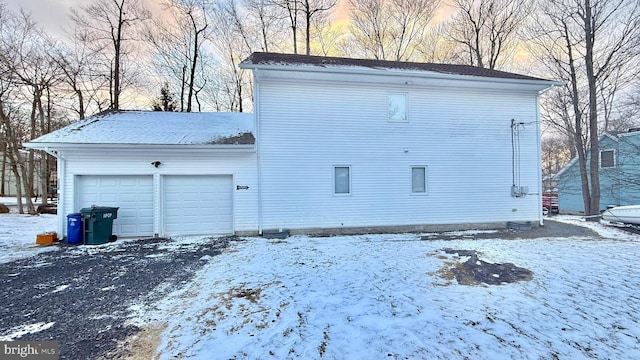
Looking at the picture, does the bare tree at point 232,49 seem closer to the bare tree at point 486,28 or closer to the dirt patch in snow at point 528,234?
the bare tree at point 486,28

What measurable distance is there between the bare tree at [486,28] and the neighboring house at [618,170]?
25.0 ft

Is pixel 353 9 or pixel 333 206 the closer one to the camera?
pixel 333 206

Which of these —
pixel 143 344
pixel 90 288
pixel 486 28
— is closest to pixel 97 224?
pixel 90 288

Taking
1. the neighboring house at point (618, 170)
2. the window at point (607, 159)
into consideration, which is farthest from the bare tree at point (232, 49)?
the window at point (607, 159)

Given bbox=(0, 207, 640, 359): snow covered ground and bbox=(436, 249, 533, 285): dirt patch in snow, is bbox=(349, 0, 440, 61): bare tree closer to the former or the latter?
bbox=(0, 207, 640, 359): snow covered ground

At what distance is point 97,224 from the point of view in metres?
7.41

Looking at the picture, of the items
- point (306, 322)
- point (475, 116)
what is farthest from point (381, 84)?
point (306, 322)

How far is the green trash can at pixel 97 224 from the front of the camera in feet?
24.1

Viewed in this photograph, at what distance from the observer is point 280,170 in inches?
336

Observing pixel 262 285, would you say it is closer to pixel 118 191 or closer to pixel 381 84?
pixel 118 191

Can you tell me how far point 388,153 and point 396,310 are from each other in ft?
20.5

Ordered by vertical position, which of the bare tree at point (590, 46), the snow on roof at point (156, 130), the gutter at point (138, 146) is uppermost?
the bare tree at point (590, 46)

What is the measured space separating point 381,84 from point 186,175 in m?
6.62

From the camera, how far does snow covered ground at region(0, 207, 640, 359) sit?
2.71 meters
